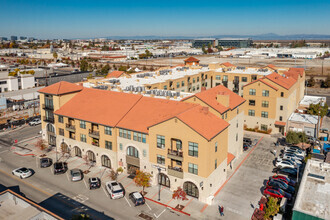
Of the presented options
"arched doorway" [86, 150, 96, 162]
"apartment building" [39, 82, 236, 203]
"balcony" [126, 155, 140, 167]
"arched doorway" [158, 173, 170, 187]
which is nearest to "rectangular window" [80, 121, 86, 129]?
"apartment building" [39, 82, 236, 203]

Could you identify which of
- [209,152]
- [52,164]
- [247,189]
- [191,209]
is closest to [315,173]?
[247,189]

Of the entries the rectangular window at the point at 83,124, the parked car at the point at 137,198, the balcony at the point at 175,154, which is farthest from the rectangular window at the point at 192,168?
the rectangular window at the point at 83,124

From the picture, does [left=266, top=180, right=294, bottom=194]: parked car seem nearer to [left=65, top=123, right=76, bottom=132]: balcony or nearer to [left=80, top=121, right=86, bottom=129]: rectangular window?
[left=80, top=121, right=86, bottom=129]: rectangular window

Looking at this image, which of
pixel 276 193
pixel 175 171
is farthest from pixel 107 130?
pixel 276 193

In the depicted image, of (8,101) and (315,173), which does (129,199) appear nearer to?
(315,173)

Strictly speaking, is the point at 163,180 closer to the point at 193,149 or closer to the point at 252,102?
the point at 193,149

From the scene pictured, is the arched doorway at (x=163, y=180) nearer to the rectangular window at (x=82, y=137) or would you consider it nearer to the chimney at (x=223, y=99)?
the chimney at (x=223, y=99)
